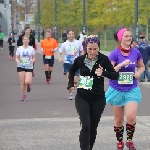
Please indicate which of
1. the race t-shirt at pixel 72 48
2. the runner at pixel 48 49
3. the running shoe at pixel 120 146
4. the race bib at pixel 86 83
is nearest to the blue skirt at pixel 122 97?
the running shoe at pixel 120 146

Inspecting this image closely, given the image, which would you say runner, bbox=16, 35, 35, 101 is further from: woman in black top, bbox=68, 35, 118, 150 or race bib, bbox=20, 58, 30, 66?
woman in black top, bbox=68, 35, 118, 150

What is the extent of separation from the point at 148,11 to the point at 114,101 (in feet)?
141

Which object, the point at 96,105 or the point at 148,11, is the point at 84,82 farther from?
the point at 148,11

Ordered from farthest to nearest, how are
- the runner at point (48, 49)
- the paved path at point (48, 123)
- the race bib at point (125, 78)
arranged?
the runner at point (48, 49), the paved path at point (48, 123), the race bib at point (125, 78)

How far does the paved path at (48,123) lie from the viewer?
10062 mm

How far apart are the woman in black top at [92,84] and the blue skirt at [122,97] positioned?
68cm

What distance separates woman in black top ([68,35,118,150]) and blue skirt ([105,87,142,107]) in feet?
2.23

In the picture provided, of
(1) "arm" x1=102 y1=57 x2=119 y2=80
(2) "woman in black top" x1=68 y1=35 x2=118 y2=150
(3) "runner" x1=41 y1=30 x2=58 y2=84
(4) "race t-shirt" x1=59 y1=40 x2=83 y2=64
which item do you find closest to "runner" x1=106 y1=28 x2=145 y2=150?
(1) "arm" x1=102 y1=57 x2=119 y2=80

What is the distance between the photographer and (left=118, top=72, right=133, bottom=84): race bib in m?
9.10

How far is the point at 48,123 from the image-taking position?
12.6 metres

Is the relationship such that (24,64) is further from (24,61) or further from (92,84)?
(92,84)

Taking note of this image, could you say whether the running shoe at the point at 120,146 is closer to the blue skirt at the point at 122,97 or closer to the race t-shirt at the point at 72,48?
the blue skirt at the point at 122,97

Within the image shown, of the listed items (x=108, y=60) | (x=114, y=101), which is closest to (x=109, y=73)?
(x=108, y=60)

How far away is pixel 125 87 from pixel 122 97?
148 mm
